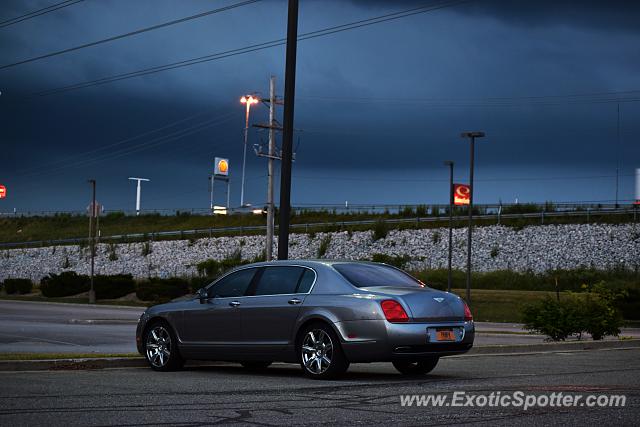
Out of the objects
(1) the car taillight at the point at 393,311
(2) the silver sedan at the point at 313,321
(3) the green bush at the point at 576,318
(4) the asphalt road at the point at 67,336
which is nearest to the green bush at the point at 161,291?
(4) the asphalt road at the point at 67,336

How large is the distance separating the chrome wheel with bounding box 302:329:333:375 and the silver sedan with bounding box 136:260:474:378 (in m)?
0.01

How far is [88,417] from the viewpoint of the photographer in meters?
9.25

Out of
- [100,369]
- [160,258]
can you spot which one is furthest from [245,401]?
[160,258]

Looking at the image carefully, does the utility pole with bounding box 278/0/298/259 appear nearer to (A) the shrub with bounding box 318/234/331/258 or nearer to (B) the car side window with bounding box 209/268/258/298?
(B) the car side window with bounding box 209/268/258/298

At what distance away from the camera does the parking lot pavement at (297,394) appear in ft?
30.0

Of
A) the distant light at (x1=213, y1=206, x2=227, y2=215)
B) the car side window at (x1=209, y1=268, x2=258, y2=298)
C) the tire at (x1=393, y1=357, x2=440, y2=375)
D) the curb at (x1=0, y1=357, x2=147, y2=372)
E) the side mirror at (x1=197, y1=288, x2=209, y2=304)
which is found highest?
the distant light at (x1=213, y1=206, x2=227, y2=215)

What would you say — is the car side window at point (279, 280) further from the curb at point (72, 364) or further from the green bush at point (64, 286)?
the green bush at point (64, 286)

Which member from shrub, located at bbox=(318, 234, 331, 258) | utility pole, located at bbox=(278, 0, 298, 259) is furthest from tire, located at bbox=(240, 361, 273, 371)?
shrub, located at bbox=(318, 234, 331, 258)

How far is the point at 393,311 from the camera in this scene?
13195mm

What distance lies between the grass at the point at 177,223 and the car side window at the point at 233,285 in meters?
53.8

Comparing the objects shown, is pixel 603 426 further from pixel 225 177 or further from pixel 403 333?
pixel 225 177

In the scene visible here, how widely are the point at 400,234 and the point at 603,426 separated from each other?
202 feet

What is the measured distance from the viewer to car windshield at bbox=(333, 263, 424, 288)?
14.0 metres

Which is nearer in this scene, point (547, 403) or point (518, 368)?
point (547, 403)
